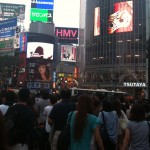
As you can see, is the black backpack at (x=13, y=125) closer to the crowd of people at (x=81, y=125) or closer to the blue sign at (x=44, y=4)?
the crowd of people at (x=81, y=125)

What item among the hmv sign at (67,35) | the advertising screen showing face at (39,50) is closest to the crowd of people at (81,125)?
the advertising screen showing face at (39,50)

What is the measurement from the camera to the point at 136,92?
7512 cm

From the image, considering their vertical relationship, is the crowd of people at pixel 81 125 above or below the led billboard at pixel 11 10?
below

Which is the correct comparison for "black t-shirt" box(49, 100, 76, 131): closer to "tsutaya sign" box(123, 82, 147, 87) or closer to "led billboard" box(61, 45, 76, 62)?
"tsutaya sign" box(123, 82, 147, 87)

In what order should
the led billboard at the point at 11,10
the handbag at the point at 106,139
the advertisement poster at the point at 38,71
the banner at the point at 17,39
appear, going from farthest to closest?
the led billboard at the point at 11,10 < the banner at the point at 17,39 < the advertisement poster at the point at 38,71 < the handbag at the point at 106,139

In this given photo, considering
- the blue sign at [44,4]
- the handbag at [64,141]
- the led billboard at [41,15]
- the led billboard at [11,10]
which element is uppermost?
the led billboard at [11,10]

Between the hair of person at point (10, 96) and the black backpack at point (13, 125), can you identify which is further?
the hair of person at point (10, 96)

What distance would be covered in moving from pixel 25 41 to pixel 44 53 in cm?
527

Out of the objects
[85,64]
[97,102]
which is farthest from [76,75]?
[97,102]

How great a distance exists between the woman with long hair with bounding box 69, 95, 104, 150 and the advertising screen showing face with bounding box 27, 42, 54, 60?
227ft

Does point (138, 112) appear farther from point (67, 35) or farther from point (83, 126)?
point (67, 35)

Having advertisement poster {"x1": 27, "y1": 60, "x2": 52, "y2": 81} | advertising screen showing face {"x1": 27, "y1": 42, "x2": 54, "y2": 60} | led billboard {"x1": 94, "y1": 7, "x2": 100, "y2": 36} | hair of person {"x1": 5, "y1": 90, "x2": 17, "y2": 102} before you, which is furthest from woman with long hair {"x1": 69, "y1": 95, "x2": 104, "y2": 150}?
led billboard {"x1": 94, "y1": 7, "x2": 100, "y2": 36}

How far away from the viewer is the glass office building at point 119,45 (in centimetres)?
7625

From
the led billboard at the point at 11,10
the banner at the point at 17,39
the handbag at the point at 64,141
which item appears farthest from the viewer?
the led billboard at the point at 11,10
